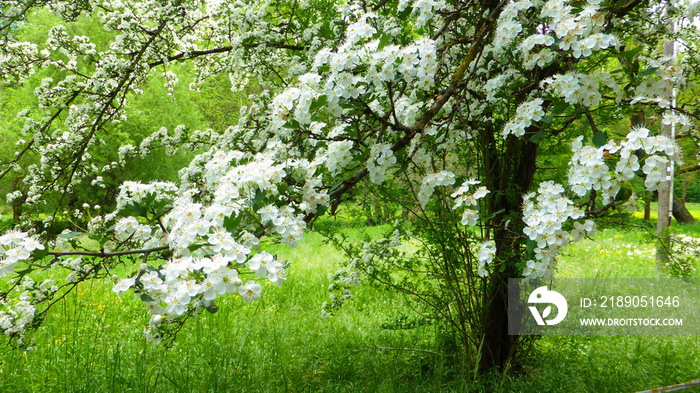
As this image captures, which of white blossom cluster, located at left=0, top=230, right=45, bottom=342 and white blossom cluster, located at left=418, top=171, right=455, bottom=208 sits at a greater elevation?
white blossom cluster, located at left=418, top=171, right=455, bottom=208

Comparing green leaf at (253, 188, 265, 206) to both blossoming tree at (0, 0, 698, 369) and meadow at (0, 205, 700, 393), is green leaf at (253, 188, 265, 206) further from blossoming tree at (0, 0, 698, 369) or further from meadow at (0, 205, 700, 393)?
meadow at (0, 205, 700, 393)

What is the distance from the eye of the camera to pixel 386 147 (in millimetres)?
1728

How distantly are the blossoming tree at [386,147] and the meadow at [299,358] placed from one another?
452mm

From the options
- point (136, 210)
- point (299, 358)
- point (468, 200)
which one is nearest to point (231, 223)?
point (136, 210)

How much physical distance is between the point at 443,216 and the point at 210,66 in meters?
→ 3.61

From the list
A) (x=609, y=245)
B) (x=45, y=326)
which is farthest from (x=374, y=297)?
(x=609, y=245)

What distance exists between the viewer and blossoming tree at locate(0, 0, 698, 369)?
1.33 meters

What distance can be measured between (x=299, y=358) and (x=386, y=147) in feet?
6.91

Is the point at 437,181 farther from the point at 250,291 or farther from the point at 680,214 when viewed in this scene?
the point at 680,214

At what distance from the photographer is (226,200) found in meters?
1.37

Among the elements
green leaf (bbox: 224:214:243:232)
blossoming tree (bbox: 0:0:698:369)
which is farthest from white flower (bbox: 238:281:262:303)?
green leaf (bbox: 224:214:243:232)

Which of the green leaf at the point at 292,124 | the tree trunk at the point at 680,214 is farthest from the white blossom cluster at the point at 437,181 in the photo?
the tree trunk at the point at 680,214

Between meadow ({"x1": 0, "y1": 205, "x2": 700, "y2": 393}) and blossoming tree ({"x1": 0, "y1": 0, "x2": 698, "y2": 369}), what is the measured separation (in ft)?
1.48

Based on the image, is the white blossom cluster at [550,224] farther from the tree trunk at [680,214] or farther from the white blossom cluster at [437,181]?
the tree trunk at [680,214]
